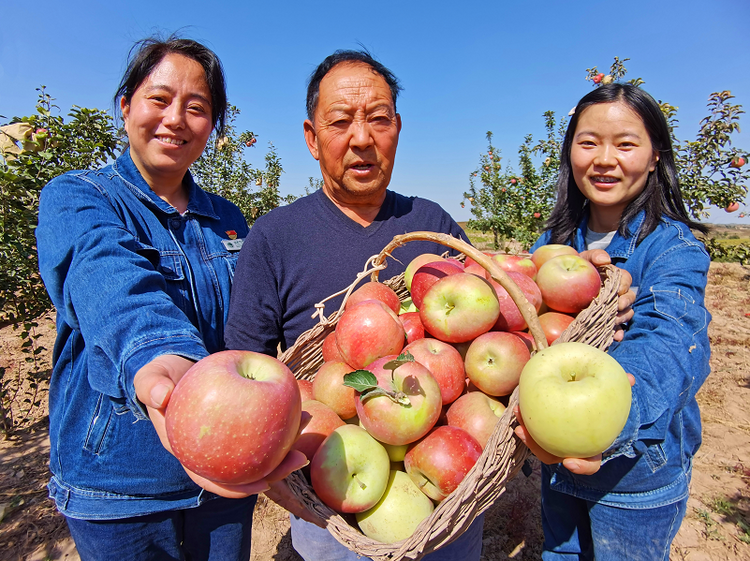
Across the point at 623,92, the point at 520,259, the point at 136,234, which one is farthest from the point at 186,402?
the point at 623,92

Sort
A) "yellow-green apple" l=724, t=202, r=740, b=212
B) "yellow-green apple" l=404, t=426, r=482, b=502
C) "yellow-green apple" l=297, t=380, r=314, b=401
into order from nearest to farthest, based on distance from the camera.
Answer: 1. "yellow-green apple" l=404, t=426, r=482, b=502
2. "yellow-green apple" l=297, t=380, r=314, b=401
3. "yellow-green apple" l=724, t=202, r=740, b=212

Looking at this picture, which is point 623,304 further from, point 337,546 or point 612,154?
point 337,546

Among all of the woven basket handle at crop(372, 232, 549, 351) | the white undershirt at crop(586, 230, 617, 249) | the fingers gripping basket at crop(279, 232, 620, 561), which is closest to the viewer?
the fingers gripping basket at crop(279, 232, 620, 561)

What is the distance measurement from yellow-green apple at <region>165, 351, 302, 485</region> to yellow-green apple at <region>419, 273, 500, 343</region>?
73cm

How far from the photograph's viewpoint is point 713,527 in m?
2.94

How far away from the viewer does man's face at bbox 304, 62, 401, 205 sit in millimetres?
2014

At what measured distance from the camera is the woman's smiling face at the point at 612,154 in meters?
1.79

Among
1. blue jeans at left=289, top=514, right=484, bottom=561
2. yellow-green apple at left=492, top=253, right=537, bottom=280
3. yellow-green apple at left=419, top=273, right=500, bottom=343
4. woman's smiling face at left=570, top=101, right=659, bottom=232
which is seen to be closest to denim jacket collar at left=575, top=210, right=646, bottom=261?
woman's smiling face at left=570, top=101, right=659, bottom=232

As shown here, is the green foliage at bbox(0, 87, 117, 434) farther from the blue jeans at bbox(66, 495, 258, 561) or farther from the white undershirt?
the white undershirt

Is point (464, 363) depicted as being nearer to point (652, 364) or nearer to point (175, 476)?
point (652, 364)

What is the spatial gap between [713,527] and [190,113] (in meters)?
4.30

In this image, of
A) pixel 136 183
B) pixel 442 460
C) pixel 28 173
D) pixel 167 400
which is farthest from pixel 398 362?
pixel 28 173

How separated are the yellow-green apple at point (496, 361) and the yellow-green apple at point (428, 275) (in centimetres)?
32

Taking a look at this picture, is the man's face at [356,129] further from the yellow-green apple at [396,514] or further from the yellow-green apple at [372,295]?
the yellow-green apple at [396,514]
